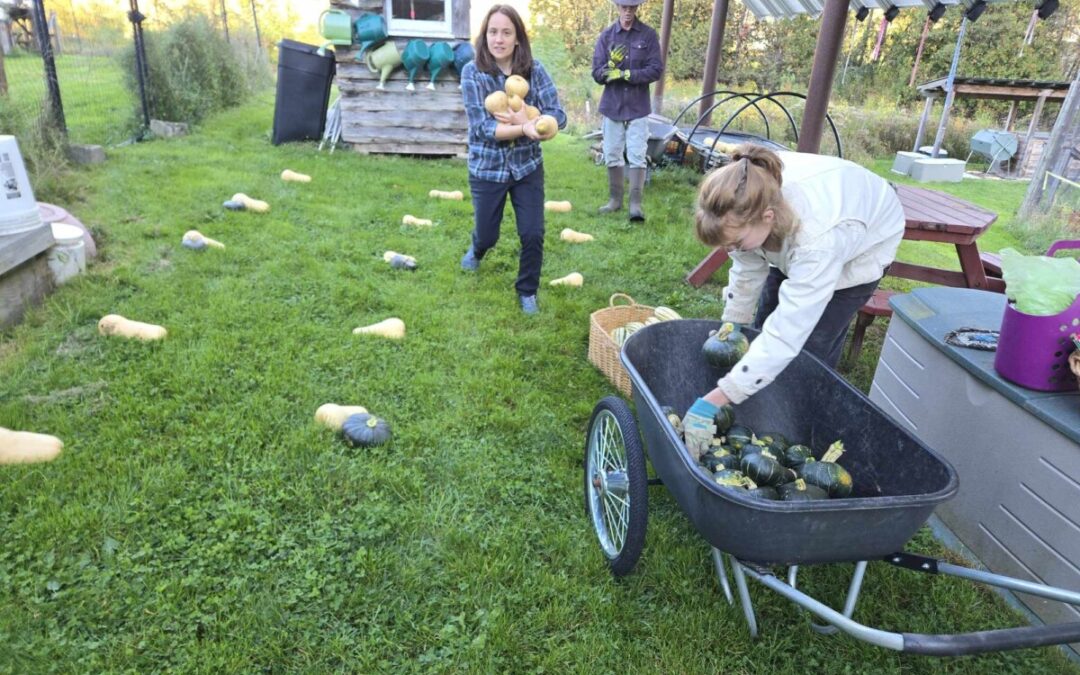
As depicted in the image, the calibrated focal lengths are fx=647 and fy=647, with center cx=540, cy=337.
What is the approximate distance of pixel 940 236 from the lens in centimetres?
346

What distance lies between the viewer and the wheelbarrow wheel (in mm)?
1962

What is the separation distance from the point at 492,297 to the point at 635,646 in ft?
8.66

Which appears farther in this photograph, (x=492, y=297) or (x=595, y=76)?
(x=595, y=76)

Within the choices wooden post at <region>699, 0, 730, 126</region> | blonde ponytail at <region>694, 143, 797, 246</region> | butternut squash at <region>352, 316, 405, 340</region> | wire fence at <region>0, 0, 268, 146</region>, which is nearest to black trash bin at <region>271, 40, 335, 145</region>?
wire fence at <region>0, 0, 268, 146</region>

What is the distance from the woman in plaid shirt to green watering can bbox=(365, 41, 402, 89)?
4.46 m

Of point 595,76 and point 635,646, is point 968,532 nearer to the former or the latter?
point 635,646

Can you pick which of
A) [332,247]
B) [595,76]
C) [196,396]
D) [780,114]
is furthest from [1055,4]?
[780,114]

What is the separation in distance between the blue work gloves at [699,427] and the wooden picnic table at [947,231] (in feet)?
6.70

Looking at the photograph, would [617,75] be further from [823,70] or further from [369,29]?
[369,29]

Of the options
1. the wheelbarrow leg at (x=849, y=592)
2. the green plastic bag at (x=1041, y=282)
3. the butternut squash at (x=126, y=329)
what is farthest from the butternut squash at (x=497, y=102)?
the wheelbarrow leg at (x=849, y=592)

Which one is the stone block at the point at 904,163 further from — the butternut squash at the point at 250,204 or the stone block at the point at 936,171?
the butternut squash at the point at 250,204

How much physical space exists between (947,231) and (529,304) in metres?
2.34

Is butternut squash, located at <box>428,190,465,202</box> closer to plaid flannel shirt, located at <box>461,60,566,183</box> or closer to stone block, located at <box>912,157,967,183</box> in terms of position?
plaid flannel shirt, located at <box>461,60,566,183</box>

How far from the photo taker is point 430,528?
2342 millimetres
